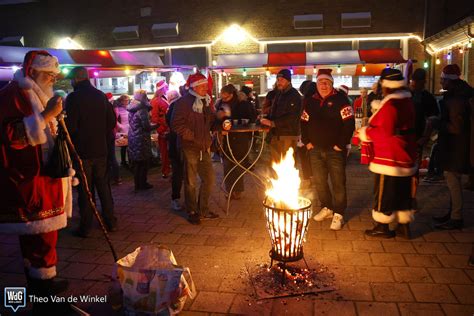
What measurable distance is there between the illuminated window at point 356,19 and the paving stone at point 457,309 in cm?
1524

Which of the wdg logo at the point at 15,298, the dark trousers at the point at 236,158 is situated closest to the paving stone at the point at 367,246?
the dark trousers at the point at 236,158

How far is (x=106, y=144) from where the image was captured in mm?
5625

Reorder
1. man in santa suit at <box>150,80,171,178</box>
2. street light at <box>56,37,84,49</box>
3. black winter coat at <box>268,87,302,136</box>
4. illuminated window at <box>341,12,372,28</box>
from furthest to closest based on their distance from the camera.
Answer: street light at <box>56,37,84,49</box> < illuminated window at <box>341,12,372,28</box> < man in santa suit at <box>150,80,171,178</box> < black winter coat at <box>268,87,302,136</box>

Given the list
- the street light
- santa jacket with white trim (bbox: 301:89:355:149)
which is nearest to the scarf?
santa jacket with white trim (bbox: 301:89:355:149)

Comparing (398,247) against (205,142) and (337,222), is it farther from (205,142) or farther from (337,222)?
(205,142)

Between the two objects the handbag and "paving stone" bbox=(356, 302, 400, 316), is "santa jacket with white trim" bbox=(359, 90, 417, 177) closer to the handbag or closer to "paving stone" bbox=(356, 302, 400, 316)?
"paving stone" bbox=(356, 302, 400, 316)

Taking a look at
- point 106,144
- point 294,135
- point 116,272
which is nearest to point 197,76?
point 106,144

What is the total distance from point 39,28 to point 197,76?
60.6 feet

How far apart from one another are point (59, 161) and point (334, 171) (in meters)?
3.56

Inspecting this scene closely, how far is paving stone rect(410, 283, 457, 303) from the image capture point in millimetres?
3691

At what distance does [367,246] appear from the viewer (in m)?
4.97

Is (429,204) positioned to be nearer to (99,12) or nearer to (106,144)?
(106,144)

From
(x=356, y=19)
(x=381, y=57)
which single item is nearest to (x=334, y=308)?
(x=381, y=57)

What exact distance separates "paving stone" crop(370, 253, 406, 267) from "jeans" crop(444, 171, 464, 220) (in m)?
1.35
